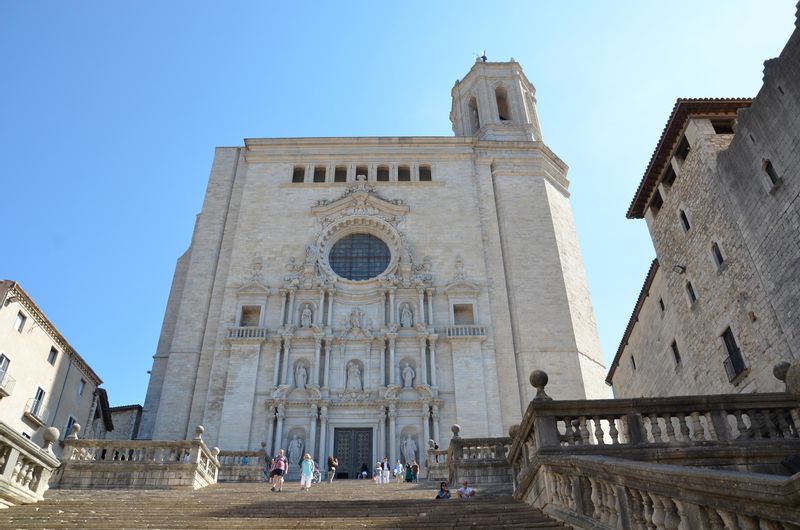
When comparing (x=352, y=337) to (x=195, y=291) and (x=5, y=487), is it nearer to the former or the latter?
(x=195, y=291)

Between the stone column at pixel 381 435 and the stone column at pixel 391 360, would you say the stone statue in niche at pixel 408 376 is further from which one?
the stone column at pixel 381 435

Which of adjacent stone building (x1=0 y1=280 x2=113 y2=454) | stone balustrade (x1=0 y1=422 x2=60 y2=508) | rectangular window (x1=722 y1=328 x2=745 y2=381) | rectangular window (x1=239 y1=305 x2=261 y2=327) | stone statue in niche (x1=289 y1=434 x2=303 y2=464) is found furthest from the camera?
rectangular window (x1=239 y1=305 x2=261 y2=327)

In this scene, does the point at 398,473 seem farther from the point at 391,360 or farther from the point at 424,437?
the point at 391,360

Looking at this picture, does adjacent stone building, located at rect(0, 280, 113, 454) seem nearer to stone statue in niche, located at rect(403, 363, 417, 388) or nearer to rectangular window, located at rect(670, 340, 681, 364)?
stone statue in niche, located at rect(403, 363, 417, 388)

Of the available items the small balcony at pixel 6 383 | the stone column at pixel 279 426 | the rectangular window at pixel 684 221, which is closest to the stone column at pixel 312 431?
the stone column at pixel 279 426

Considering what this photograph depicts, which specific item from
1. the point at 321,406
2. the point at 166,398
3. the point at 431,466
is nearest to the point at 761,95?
the point at 431,466

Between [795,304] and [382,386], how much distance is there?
49.6 ft

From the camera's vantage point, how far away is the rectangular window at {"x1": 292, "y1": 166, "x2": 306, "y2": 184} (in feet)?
107

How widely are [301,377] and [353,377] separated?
208 centimetres

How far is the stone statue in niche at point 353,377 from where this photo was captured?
24.7m

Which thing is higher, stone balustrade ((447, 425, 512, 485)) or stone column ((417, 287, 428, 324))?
stone column ((417, 287, 428, 324))

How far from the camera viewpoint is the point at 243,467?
1975cm

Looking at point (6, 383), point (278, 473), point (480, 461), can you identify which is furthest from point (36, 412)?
point (480, 461)

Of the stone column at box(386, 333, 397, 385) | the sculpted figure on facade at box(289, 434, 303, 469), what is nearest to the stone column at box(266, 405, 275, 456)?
the sculpted figure on facade at box(289, 434, 303, 469)
